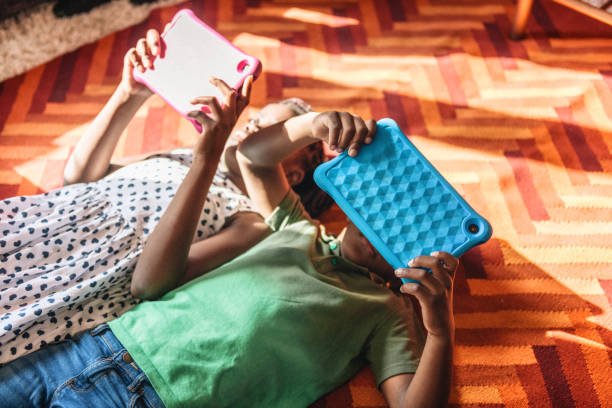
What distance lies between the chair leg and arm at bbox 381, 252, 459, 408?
3.10 feet

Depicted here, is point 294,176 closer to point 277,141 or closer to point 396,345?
point 277,141

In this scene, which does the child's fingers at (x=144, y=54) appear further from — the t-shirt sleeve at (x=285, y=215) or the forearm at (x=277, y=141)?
the t-shirt sleeve at (x=285, y=215)

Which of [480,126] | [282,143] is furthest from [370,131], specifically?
[480,126]

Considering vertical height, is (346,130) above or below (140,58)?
below

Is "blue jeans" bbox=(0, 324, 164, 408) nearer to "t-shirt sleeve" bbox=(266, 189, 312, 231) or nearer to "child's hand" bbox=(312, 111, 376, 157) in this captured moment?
"t-shirt sleeve" bbox=(266, 189, 312, 231)

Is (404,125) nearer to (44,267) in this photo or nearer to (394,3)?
(394,3)

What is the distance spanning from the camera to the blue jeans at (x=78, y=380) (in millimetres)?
716

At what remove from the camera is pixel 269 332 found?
772 mm

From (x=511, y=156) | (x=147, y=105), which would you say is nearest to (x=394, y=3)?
(x=511, y=156)

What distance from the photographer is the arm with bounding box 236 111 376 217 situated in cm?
75

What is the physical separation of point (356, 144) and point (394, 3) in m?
0.95

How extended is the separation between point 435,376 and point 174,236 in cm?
42

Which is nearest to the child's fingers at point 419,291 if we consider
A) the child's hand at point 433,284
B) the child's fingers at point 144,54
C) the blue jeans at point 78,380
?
the child's hand at point 433,284

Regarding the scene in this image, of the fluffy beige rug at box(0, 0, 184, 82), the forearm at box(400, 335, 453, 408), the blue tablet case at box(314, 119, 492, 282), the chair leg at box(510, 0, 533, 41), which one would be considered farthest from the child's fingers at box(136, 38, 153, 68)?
the chair leg at box(510, 0, 533, 41)
